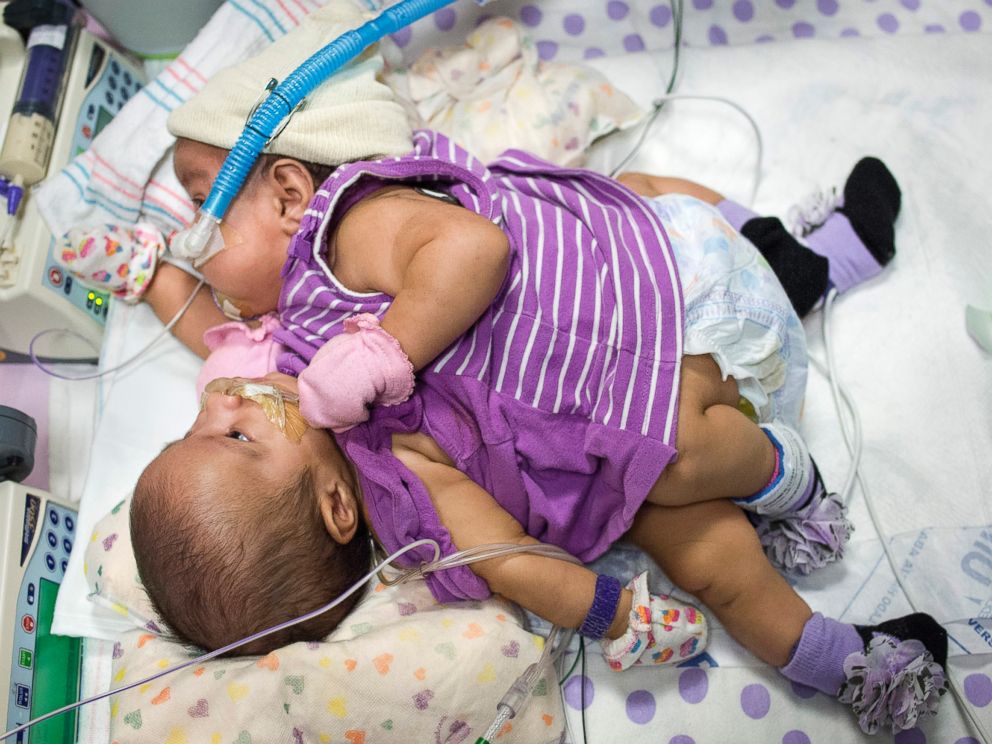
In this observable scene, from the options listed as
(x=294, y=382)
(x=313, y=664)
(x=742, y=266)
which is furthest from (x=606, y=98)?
(x=313, y=664)

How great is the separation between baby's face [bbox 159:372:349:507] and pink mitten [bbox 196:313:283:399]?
→ 14cm

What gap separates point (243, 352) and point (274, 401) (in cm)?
24

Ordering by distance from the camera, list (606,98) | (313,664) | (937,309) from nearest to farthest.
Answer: (313,664)
(937,309)
(606,98)

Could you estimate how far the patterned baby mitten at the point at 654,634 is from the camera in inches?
47.1

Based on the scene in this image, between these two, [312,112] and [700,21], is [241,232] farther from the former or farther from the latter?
[700,21]

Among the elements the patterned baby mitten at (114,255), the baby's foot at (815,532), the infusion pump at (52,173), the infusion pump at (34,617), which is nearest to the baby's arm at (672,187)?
the baby's foot at (815,532)

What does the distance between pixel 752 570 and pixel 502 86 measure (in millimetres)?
982

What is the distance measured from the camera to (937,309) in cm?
147

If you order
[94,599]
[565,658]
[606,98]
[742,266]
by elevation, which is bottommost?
[565,658]

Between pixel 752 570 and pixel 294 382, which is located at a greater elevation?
pixel 294 382

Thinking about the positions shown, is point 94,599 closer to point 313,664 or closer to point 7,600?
point 7,600

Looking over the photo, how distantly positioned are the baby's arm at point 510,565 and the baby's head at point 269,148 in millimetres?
371

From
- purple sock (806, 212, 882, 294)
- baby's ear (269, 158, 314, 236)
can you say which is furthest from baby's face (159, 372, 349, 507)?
purple sock (806, 212, 882, 294)

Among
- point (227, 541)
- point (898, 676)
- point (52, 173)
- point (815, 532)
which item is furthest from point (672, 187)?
point (52, 173)
